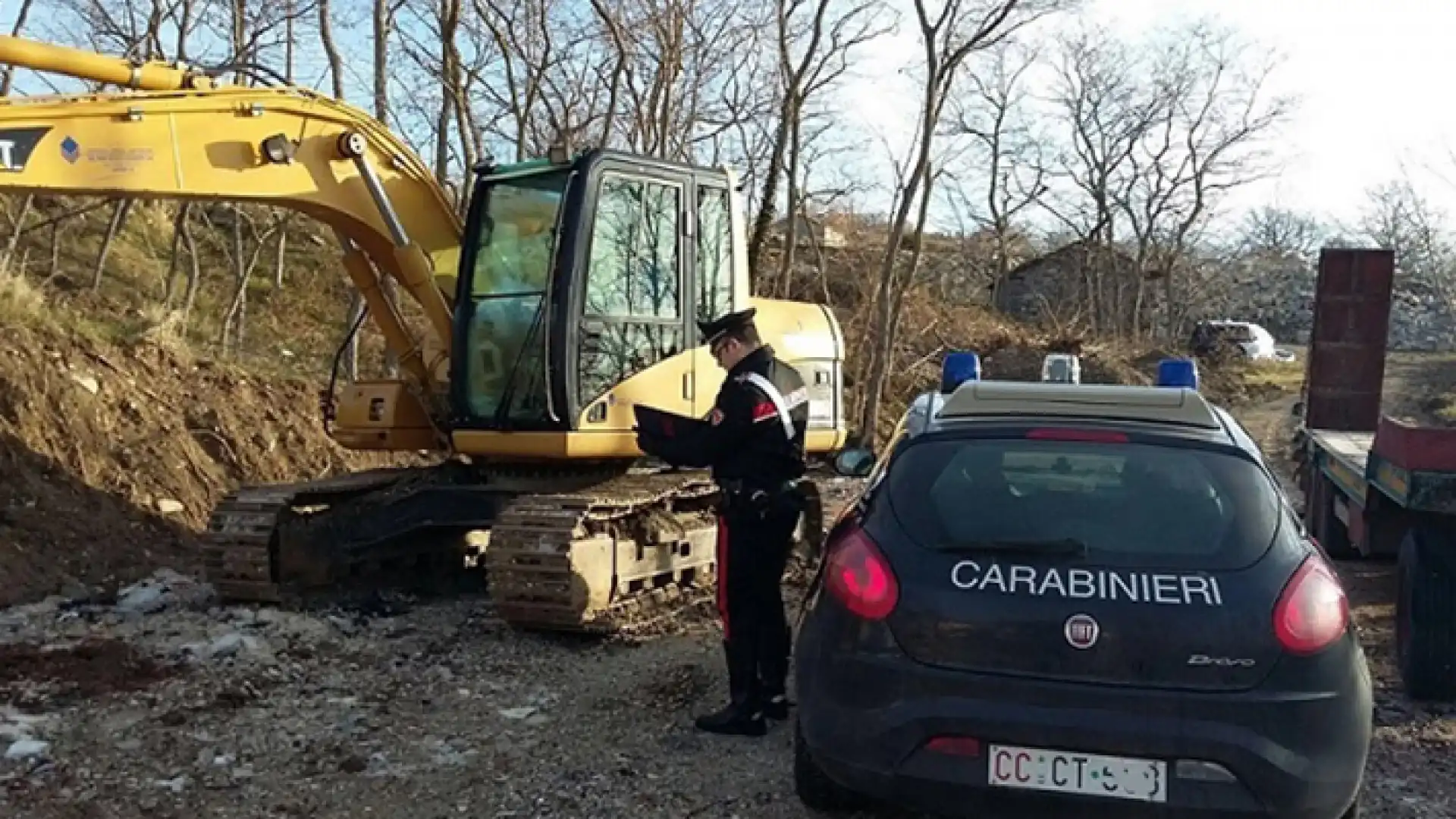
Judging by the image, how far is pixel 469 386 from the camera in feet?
26.4

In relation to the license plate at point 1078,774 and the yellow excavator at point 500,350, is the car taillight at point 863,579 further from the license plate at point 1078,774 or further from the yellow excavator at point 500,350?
the yellow excavator at point 500,350

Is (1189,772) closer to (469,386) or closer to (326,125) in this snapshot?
(469,386)

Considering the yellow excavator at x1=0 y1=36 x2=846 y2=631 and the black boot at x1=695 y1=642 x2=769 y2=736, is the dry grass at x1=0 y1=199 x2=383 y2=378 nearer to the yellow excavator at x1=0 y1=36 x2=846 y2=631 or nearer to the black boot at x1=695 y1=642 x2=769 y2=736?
the yellow excavator at x1=0 y1=36 x2=846 y2=631

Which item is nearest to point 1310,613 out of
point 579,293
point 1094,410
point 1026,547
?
point 1026,547

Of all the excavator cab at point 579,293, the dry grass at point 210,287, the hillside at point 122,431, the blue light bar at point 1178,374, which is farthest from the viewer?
the dry grass at point 210,287

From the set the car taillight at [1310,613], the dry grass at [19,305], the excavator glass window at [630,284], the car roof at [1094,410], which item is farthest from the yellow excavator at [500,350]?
the car taillight at [1310,613]

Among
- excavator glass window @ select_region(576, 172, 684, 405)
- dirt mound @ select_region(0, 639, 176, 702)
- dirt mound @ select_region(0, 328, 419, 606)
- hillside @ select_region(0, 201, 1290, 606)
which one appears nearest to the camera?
dirt mound @ select_region(0, 639, 176, 702)

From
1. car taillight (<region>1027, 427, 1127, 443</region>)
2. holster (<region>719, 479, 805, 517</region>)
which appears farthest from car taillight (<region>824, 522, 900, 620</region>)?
holster (<region>719, 479, 805, 517</region>)

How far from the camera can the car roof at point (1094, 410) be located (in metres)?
4.45

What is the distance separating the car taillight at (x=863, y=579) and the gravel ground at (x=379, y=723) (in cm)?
113

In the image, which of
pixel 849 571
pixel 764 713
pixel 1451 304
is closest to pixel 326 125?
pixel 764 713

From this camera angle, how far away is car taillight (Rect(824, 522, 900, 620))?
4.10m

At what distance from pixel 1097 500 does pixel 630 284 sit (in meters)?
4.26

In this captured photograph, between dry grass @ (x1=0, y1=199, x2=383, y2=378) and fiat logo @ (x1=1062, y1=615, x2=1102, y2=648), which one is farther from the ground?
dry grass @ (x1=0, y1=199, x2=383, y2=378)
